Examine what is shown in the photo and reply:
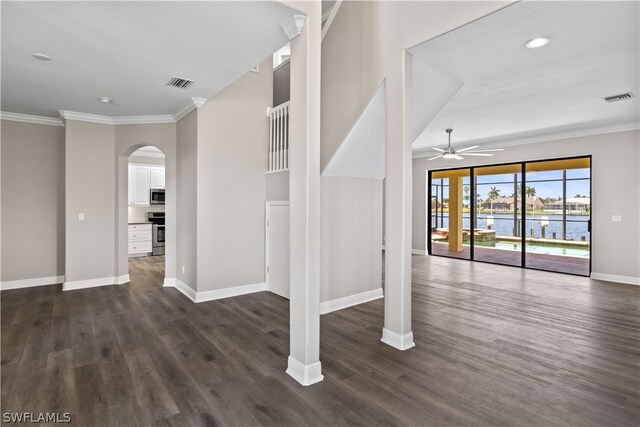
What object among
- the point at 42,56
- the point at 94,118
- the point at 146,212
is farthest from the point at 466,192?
the point at 42,56

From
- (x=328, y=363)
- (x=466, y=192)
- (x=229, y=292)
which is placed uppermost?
(x=466, y=192)

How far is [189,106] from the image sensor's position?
15.9 ft

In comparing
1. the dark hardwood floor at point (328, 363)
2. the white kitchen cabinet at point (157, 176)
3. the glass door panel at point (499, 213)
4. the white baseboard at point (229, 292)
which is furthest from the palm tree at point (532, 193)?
the white kitchen cabinet at point (157, 176)

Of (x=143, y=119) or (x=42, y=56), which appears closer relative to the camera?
(x=42, y=56)

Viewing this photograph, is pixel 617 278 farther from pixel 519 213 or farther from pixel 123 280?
pixel 123 280

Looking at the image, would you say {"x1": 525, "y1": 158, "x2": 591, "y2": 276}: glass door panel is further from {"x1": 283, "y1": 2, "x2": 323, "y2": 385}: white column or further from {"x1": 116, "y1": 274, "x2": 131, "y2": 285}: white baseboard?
{"x1": 116, "y1": 274, "x2": 131, "y2": 285}: white baseboard

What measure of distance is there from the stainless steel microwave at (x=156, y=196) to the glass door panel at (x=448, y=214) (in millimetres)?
7345

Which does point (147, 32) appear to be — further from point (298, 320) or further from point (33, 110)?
point (33, 110)

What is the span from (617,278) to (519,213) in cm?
216

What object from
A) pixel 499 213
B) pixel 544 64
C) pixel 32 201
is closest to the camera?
pixel 544 64

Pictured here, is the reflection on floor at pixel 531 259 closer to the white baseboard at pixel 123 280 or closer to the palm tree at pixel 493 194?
the palm tree at pixel 493 194

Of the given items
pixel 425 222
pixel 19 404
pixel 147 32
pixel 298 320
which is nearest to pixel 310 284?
pixel 298 320

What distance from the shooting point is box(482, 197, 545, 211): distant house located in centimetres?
728

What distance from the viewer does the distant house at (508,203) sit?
728cm
